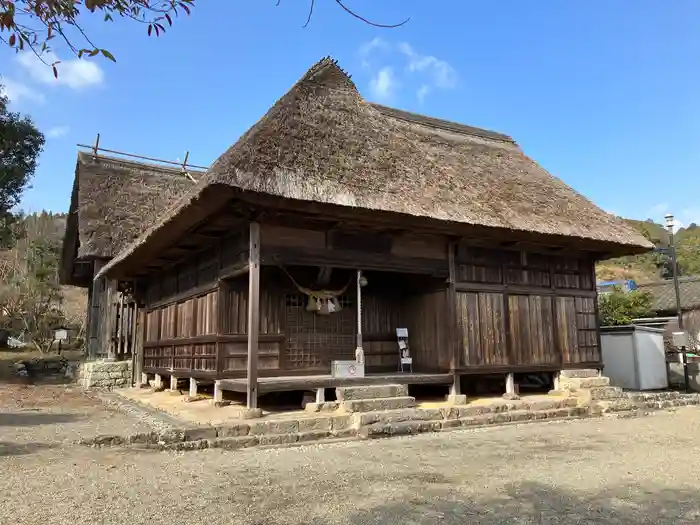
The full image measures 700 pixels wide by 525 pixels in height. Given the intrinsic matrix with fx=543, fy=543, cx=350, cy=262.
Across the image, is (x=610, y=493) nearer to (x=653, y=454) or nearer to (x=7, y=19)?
(x=653, y=454)

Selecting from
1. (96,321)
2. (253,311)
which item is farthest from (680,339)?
(96,321)

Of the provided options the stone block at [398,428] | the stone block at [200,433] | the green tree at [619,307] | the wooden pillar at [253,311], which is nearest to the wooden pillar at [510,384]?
the stone block at [398,428]

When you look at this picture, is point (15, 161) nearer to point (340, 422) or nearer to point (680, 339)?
point (340, 422)

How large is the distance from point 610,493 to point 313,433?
3928 mm

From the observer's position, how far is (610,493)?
4812 millimetres

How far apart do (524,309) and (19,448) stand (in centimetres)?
883

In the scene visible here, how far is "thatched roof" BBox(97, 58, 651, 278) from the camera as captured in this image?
26.1ft

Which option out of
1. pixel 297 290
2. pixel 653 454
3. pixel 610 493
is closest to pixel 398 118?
pixel 297 290

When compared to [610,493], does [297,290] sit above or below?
above

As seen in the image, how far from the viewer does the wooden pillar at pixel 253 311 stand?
320 inches

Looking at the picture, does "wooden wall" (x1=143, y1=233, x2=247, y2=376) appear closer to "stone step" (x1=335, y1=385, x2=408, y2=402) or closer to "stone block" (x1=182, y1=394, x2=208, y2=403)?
"stone block" (x1=182, y1=394, x2=208, y2=403)

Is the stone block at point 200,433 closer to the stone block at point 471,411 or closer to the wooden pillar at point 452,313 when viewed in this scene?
the stone block at point 471,411

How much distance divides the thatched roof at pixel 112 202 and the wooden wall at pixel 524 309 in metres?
8.50

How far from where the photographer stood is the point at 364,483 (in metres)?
5.14
